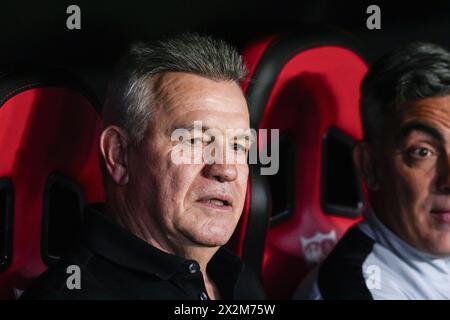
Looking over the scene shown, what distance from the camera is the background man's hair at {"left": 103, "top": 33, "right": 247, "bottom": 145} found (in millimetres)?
1057

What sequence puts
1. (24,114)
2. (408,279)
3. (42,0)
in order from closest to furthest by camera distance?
(24,114) < (42,0) < (408,279)

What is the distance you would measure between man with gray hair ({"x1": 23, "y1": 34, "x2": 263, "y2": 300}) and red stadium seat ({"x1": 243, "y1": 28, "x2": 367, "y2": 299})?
0.18m

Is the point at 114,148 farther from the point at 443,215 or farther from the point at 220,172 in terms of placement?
the point at 443,215

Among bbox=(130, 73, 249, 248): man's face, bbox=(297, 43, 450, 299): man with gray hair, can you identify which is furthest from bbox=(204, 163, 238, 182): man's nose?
bbox=(297, 43, 450, 299): man with gray hair

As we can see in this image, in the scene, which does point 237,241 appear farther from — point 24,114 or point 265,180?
point 24,114

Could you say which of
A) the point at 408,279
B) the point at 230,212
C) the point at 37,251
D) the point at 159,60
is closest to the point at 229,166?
the point at 230,212

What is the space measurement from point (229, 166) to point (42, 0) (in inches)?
14.3

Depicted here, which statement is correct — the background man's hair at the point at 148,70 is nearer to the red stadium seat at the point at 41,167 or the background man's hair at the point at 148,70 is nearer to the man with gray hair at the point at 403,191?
the red stadium seat at the point at 41,167

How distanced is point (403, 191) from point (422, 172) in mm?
42

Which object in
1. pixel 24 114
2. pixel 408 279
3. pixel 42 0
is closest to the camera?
pixel 24 114

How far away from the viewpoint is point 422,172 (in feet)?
4.07

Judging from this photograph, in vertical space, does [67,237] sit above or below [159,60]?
below

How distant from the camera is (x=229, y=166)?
3.49ft

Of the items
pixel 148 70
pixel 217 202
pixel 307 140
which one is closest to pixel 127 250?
pixel 217 202
